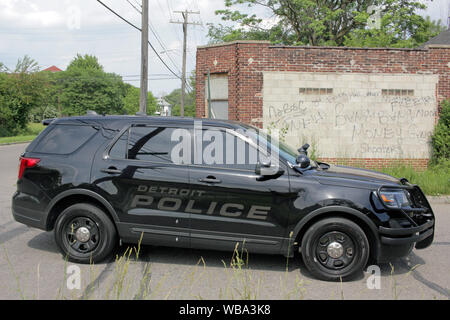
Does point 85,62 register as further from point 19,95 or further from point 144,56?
point 144,56

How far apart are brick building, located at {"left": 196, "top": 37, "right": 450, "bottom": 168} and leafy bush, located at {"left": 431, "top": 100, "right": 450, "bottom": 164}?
262 millimetres

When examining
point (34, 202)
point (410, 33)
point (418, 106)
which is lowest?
point (34, 202)

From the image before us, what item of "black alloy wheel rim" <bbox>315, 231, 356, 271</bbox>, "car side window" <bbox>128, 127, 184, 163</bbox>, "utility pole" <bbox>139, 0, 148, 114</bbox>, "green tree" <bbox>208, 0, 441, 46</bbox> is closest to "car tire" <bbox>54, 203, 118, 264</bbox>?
"car side window" <bbox>128, 127, 184, 163</bbox>

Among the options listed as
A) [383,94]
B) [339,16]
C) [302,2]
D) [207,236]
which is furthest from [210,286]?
[339,16]

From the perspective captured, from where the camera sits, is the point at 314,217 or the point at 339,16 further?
the point at 339,16

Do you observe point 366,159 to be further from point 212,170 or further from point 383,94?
point 212,170

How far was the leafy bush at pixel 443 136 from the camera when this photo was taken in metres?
12.1

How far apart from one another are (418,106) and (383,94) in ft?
3.86

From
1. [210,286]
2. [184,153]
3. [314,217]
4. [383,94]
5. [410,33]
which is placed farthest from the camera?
[410,33]

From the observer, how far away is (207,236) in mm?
4367

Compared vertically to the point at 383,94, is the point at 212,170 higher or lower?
lower

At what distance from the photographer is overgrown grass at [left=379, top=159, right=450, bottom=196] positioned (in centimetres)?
920

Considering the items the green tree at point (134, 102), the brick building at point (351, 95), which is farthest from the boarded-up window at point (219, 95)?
the green tree at point (134, 102)

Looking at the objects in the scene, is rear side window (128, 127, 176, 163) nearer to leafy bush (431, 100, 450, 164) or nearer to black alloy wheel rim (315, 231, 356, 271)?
black alloy wheel rim (315, 231, 356, 271)
